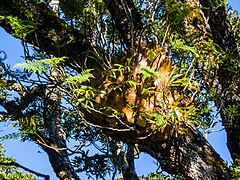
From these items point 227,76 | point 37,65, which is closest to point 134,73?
point 37,65

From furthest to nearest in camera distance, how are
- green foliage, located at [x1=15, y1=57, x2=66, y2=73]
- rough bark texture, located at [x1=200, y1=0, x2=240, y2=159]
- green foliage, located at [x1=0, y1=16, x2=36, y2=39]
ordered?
rough bark texture, located at [x1=200, y1=0, x2=240, y2=159], green foliage, located at [x1=0, y1=16, x2=36, y2=39], green foliage, located at [x1=15, y1=57, x2=66, y2=73]

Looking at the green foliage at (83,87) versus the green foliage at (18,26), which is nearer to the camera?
the green foliage at (83,87)

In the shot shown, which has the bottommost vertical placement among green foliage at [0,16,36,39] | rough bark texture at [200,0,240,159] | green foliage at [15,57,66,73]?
green foliage at [15,57,66,73]

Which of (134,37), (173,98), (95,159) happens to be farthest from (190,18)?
(95,159)

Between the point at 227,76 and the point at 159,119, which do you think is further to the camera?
the point at 227,76

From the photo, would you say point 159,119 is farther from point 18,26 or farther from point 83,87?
point 18,26

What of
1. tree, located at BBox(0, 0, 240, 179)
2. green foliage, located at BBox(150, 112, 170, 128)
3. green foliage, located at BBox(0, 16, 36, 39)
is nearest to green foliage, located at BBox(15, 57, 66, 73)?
tree, located at BBox(0, 0, 240, 179)

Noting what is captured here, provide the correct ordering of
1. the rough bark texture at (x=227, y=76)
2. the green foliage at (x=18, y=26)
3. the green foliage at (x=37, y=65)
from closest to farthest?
the green foliage at (x=37, y=65), the green foliage at (x=18, y=26), the rough bark texture at (x=227, y=76)

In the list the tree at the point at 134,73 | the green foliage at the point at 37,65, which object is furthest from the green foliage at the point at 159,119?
the green foliage at the point at 37,65

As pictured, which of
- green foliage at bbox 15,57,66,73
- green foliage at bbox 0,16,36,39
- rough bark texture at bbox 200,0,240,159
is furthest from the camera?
rough bark texture at bbox 200,0,240,159

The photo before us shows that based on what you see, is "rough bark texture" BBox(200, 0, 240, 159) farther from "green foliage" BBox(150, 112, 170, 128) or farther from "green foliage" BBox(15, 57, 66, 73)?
"green foliage" BBox(15, 57, 66, 73)

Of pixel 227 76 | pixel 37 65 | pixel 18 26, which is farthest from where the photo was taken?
pixel 227 76

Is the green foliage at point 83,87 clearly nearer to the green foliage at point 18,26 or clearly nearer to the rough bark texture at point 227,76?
the green foliage at point 18,26

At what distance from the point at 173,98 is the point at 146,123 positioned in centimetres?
17
